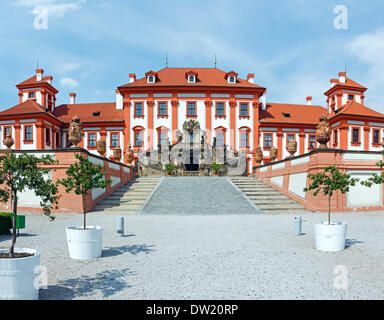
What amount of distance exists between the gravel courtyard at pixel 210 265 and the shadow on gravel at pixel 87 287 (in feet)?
0.05

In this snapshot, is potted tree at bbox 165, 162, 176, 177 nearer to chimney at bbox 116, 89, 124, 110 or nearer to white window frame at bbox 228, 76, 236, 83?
white window frame at bbox 228, 76, 236, 83

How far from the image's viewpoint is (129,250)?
8.18 metres

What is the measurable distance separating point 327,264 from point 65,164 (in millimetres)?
13659

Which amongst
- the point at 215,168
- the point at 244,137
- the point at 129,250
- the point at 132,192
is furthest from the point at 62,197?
the point at 244,137

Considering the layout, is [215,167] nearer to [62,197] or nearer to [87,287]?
[62,197]

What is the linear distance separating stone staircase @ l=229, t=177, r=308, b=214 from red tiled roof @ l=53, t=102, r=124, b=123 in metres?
21.9

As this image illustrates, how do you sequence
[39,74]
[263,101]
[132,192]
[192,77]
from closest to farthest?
[132,192]
[192,77]
[39,74]
[263,101]

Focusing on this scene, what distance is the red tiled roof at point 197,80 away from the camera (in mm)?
38969

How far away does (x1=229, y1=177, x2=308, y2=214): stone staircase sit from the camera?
58.5 ft

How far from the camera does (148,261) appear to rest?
23.1 feet

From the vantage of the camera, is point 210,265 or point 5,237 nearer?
point 210,265

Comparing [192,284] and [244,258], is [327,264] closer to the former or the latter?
[244,258]

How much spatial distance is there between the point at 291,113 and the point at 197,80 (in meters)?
13.9
